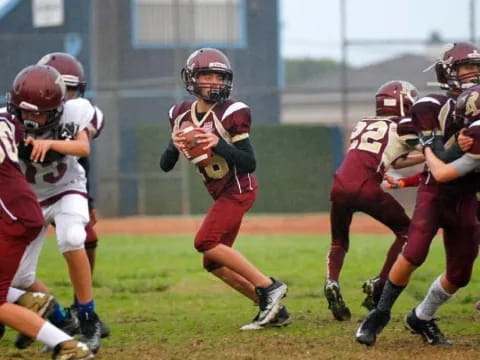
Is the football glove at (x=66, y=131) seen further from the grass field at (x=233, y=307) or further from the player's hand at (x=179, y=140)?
the grass field at (x=233, y=307)

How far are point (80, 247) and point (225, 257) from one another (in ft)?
3.69

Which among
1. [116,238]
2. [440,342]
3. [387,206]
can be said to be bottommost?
[116,238]

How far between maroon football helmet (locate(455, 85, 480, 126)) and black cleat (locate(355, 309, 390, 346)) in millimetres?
1186

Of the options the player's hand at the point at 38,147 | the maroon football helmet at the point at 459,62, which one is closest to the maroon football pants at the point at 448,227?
the maroon football helmet at the point at 459,62

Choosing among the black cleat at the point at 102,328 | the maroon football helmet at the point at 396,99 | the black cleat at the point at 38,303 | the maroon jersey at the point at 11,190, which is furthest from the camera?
the maroon football helmet at the point at 396,99

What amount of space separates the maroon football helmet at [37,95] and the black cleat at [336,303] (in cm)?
237

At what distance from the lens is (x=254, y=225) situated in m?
17.1

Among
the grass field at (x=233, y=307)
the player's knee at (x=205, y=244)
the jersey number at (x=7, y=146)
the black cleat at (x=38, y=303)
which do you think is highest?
the jersey number at (x=7, y=146)

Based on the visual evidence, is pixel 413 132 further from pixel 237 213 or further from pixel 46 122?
pixel 46 122

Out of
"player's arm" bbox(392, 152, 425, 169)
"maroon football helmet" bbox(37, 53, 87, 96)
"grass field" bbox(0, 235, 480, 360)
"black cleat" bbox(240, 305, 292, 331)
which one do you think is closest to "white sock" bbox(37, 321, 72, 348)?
"grass field" bbox(0, 235, 480, 360)

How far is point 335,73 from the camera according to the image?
1361 inches

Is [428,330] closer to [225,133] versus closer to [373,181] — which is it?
[373,181]

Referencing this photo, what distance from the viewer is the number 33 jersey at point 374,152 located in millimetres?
7520

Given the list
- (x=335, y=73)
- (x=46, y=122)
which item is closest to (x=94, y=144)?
(x=46, y=122)
